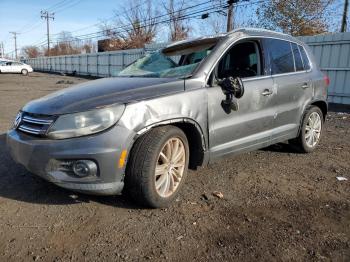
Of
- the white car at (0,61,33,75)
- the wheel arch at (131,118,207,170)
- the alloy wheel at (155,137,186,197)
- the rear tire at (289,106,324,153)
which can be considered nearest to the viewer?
the alloy wheel at (155,137,186,197)

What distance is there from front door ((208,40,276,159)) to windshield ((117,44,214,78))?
0.28 metres

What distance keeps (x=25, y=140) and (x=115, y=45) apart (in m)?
54.2

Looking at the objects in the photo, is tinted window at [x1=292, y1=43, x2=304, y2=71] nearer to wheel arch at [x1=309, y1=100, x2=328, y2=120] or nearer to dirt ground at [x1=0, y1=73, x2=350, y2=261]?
wheel arch at [x1=309, y1=100, x2=328, y2=120]

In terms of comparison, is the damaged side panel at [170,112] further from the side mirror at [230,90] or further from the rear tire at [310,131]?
the rear tire at [310,131]

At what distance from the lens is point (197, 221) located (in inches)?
128

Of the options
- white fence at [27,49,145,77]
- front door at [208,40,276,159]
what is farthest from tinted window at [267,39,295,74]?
white fence at [27,49,145,77]

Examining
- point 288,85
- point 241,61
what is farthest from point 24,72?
point 288,85

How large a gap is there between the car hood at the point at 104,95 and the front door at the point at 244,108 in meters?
0.54

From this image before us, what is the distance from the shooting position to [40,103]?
3502 mm

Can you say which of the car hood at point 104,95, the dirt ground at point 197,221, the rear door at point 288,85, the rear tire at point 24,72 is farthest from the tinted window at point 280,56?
the rear tire at point 24,72

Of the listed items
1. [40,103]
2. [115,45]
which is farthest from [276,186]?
[115,45]

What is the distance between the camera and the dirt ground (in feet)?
9.05

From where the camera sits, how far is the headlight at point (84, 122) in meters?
3.03

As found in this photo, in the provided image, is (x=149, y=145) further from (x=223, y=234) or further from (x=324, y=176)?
(x=324, y=176)
